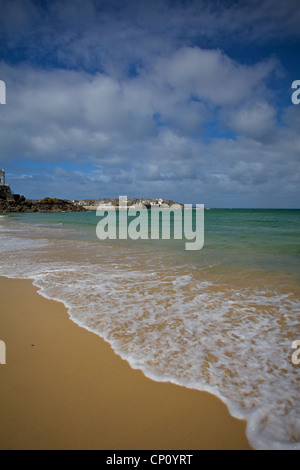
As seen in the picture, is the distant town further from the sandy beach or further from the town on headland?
the sandy beach

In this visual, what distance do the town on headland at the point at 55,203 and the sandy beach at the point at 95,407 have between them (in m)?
83.4

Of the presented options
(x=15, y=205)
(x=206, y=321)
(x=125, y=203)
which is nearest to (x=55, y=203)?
(x=15, y=205)

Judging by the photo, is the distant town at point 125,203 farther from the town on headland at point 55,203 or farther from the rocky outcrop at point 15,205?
the rocky outcrop at point 15,205


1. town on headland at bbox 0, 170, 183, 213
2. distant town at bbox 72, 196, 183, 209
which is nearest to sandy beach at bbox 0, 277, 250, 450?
town on headland at bbox 0, 170, 183, 213

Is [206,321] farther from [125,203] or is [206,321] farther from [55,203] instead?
[125,203]

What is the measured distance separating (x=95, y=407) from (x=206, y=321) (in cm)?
227

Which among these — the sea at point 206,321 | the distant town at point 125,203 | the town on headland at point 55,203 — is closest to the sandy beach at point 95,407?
the sea at point 206,321

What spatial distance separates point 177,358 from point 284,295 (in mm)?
3511

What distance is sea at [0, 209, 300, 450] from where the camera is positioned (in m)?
2.32

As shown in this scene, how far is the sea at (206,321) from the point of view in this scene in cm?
232

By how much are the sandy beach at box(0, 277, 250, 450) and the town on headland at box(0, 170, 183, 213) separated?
274 ft
